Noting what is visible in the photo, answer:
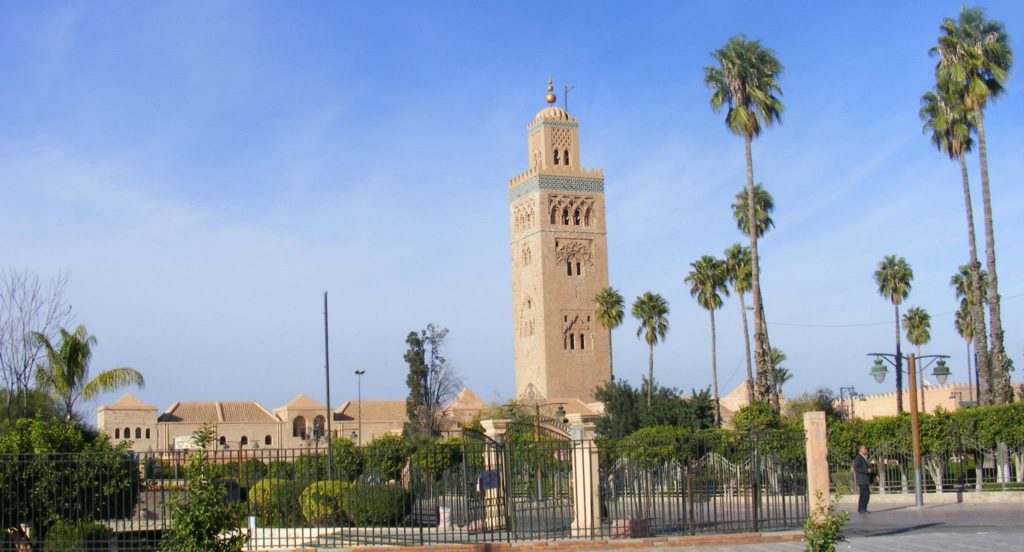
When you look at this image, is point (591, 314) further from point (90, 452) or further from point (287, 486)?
point (90, 452)

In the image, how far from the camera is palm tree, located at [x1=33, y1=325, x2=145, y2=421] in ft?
85.5

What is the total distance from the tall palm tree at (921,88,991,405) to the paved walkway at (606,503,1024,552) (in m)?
7.03

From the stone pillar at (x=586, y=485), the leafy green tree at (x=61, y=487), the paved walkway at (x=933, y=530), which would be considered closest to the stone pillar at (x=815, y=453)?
the paved walkway at (x=933, y=530)

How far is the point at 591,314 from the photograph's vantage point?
219 ft

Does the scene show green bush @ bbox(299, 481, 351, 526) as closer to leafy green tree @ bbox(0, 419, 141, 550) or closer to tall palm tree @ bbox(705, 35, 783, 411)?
leafy green tree @ bbox(0, 419, 141, 550)

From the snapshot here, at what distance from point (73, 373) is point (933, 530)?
729 inches

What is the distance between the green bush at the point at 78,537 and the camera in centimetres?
1520

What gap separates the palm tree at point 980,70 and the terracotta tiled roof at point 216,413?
164ft

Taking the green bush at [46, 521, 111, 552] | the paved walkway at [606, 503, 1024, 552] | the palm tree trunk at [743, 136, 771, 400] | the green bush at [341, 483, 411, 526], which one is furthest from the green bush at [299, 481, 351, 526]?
the palm tree trunk at [743, 136, 771, 400]

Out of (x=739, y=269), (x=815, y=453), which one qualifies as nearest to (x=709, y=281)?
(x=739, y=269)

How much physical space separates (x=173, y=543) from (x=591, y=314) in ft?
185

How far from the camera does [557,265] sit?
6638 cm

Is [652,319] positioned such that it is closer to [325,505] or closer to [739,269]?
[739,269]

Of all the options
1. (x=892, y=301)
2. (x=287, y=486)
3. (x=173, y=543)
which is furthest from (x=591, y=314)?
(x=173, y=543)
